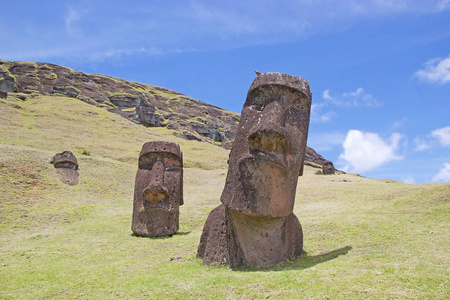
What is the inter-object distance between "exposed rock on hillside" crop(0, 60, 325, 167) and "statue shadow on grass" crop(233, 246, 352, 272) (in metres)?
64.4

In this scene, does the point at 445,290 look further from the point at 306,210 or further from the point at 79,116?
the point at 79,116

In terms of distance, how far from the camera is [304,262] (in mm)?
7738

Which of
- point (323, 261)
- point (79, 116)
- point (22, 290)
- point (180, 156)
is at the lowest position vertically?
point (22, 290)

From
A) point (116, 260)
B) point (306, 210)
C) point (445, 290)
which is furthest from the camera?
point (306, 210)

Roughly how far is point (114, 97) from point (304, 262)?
279ft

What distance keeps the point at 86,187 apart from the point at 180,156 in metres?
10.9

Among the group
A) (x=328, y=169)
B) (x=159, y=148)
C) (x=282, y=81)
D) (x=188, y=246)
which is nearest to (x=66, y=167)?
(x=159, y=148)

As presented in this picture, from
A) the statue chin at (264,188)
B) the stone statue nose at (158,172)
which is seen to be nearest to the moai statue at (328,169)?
the stone statue nose at (158,172)

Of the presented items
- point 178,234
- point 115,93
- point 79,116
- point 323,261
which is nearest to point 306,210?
point 178,234

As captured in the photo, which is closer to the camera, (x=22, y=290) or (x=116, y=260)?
(x=22, y=290)

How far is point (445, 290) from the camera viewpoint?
16.9ft

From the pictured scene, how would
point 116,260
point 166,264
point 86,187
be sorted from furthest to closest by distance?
point 86,187
point 116,260
point 166,264

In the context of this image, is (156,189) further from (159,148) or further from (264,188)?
(264,188)

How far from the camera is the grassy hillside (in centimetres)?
585
